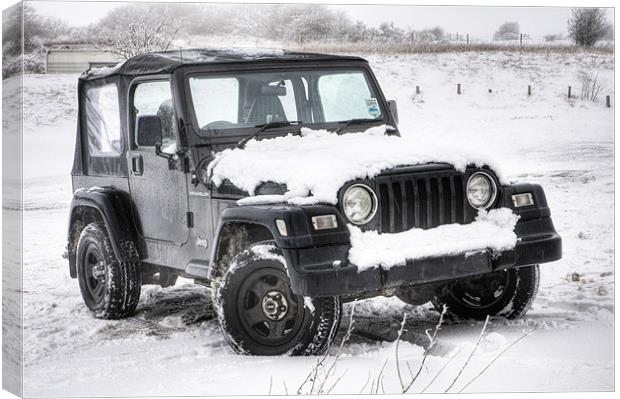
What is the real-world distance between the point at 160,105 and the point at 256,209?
5.08ft

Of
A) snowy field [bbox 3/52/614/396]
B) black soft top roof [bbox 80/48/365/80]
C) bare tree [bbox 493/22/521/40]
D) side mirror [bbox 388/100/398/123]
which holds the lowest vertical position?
snowy field [bbox 3/52/614/396]

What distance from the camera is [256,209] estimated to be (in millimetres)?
7031

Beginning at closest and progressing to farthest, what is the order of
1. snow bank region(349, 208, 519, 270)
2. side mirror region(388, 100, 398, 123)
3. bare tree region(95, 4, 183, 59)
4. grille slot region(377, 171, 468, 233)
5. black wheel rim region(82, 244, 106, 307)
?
snow bank region(349, 208, 519, 270) < grille slot region(377, 171, 468, 233) < bare tree region(95, 4, 183, 59) < side mirror region(388, 100, 398, 123) < black wheel rim region(82, 244, 106, 307)

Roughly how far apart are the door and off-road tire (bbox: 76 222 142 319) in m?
0.28

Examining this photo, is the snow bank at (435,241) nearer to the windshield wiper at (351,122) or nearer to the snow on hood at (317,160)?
the snow on hood at (317,160)

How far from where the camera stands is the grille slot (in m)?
7.13

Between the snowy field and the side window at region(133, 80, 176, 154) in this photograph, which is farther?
the side window at region(133, 80, 176, 154)

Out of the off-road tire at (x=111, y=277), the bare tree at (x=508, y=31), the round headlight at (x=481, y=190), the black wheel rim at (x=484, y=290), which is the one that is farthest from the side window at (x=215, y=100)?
the black wheel rim at (x=484, y=290)

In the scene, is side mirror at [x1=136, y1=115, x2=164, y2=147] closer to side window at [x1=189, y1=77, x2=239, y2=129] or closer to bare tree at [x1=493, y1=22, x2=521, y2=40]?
side window at [x1=189, y1=77, x2=239, y2=129]

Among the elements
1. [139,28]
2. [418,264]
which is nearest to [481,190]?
[418,264]

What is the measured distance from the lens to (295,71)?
8.32 m

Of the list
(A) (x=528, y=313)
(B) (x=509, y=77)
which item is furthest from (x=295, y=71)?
(A) (x=528, y=313)

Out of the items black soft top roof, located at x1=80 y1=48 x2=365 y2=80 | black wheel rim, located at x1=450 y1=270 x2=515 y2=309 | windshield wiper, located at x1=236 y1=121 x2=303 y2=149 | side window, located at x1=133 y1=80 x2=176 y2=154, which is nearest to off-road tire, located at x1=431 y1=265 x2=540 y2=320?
black wheel rim, located at x1=450 y1=270 x2=515 y2=309

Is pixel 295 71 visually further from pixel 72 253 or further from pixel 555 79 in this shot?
pixel 72 253
